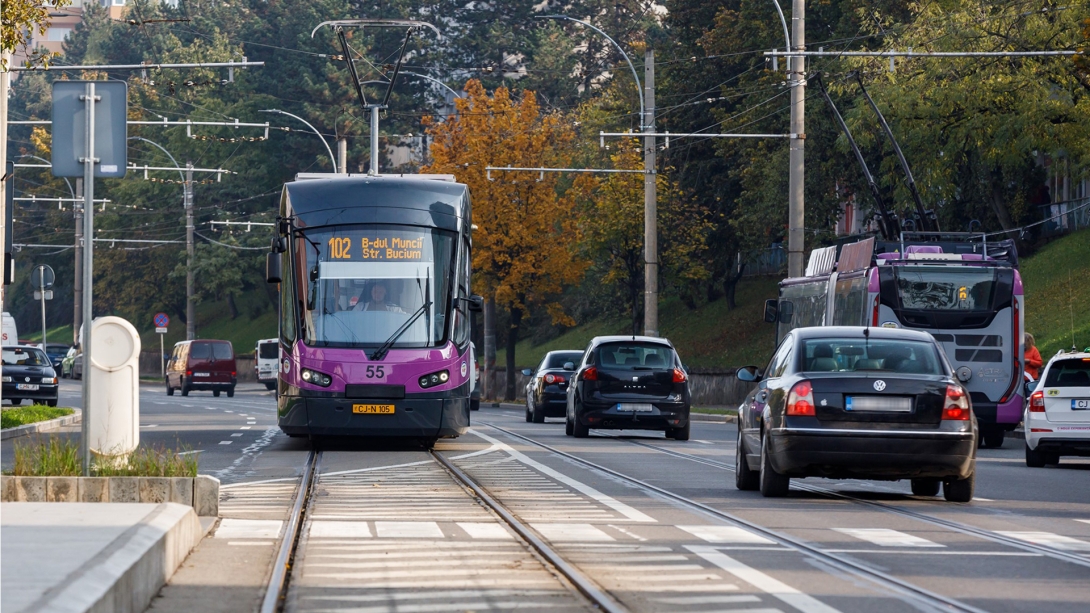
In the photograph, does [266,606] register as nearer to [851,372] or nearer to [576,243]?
[851,372]

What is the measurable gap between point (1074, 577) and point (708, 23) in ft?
173

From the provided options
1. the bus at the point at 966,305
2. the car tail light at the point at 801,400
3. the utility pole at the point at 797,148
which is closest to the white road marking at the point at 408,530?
the car tail light at the point at 801,400

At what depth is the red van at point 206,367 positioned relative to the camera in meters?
59.9

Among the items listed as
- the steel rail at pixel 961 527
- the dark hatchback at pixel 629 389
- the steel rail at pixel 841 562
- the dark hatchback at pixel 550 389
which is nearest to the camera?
the steel rail at pixel 841 562

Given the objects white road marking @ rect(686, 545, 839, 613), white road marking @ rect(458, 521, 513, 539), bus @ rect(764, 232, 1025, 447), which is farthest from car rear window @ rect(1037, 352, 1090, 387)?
white road marking @ rect(686, 545, 839, 613)

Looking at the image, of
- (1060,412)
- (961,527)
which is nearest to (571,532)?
(961,527)

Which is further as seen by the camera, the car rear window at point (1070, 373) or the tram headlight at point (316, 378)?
the car rear window at point (1070, 373)

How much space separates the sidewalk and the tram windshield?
33.8ft

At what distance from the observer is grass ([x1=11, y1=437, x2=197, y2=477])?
1217cm

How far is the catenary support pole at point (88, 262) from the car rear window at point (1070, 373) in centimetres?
1338

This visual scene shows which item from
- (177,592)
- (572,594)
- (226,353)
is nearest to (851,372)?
(572,594)

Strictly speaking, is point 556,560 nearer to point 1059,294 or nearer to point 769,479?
point 769,479

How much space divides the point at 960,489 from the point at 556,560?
590 cm

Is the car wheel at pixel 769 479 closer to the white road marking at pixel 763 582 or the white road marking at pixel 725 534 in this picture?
the white road marking at pixel 725 534
